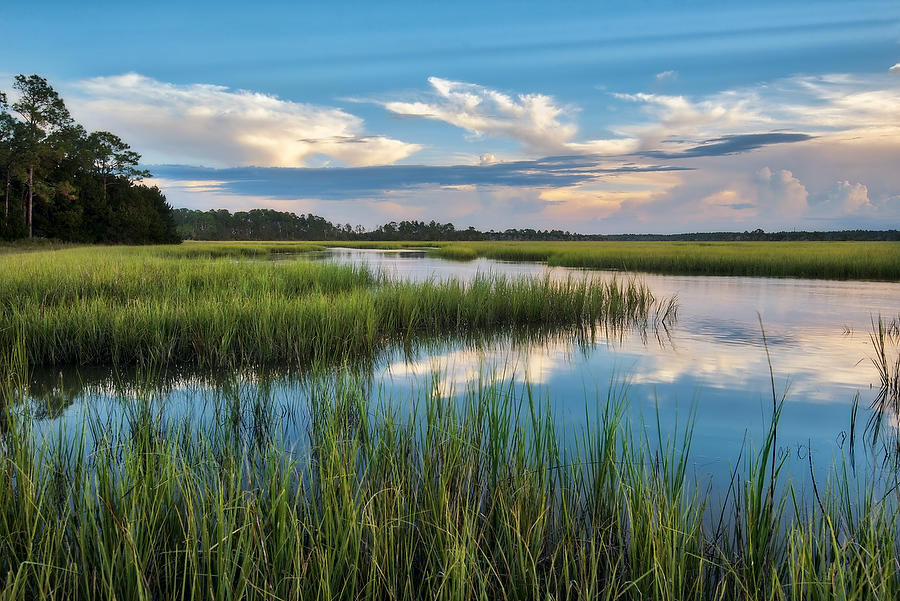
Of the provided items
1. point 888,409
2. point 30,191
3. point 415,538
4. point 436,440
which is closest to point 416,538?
point 415,538

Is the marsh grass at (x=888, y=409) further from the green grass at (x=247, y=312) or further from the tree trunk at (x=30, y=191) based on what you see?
the tree trunk at (x=30, y=191)

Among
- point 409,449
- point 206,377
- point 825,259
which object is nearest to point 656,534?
point 409,449

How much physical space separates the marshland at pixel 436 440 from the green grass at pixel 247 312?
5 centimetres

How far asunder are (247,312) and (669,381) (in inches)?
246

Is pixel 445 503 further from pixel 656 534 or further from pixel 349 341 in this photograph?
pixel 349 341

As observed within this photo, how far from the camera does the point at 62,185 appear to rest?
134 feet

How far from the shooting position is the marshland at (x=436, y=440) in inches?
94.5

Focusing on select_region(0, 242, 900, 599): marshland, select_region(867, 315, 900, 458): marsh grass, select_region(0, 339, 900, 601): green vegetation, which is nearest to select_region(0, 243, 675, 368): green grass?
select_region(0, 242, 900, 599): marshland

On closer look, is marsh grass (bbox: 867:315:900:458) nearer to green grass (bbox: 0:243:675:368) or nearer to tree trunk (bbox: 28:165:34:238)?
green grass (bbox: 0:243:675:368)

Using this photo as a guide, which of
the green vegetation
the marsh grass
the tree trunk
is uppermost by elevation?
the tree trunk

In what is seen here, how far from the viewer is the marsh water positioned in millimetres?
5234

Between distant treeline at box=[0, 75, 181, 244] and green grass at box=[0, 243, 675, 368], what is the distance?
30.8 metres

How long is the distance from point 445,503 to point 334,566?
22.4 inches

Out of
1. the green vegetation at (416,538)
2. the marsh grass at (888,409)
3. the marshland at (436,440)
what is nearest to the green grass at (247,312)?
the marshland at (436,440)
